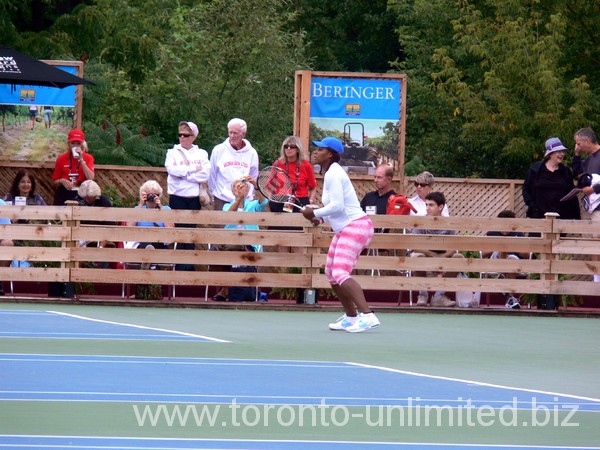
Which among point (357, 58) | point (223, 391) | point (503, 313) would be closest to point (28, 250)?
point (503, 313)

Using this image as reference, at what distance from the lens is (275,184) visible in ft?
60.4

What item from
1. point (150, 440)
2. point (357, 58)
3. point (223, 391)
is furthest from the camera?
point (357, 58)

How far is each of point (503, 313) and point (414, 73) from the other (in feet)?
69.1

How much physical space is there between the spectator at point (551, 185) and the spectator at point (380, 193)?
6.68 ft

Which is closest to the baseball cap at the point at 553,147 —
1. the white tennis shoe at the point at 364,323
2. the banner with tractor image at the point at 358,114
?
the banner with tractor image at the point at 358,114

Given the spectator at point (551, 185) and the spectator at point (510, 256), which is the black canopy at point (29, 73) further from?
the spectator at point (551, 185)

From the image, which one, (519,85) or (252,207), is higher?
(519,85)

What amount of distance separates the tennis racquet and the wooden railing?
0.86 metres

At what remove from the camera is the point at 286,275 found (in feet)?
63.0

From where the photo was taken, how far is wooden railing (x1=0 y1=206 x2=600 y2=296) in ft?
62.6

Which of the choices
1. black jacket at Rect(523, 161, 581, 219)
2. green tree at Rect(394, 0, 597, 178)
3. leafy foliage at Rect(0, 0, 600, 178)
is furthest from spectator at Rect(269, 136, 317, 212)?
green tree at Rect(394, 0, 597, 178)

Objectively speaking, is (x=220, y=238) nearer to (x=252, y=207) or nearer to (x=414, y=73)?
(x=252, y=207)

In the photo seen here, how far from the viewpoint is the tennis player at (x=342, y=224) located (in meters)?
14.9

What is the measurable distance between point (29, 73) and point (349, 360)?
9071mm
